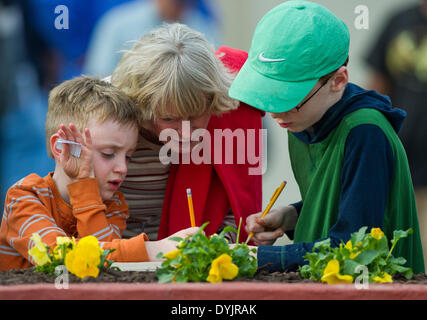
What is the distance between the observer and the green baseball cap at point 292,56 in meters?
2.08

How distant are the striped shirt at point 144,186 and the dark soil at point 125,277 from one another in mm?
861

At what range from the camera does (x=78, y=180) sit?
7.54 ft

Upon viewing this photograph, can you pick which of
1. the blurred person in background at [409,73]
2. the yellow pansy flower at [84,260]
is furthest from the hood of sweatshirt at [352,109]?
the blurred person in background at [409,73]

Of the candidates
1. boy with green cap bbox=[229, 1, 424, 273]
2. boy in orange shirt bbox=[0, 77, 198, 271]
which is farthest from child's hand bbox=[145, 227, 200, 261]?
boy with green cap bbox=[229, 1, 424, 273]

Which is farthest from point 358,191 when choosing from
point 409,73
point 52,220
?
point 409,73

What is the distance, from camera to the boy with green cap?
200cm

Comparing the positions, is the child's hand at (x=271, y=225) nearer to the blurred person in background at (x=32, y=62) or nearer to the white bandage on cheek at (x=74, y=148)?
the white bandage on cheek at (x=74, y=148)

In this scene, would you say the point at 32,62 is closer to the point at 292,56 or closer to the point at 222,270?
the point at 292,56

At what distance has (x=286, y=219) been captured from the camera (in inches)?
97.1

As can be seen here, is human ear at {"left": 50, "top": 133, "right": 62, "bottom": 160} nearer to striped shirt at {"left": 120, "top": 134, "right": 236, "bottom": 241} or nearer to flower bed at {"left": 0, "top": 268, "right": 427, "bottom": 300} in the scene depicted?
striped shirt at {"left": 120, "top": 134, "right": 236, "bottom": 241}
